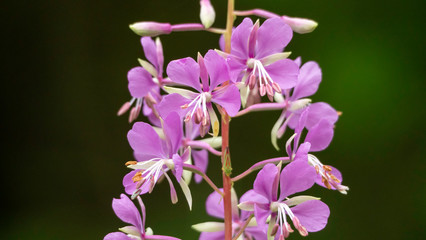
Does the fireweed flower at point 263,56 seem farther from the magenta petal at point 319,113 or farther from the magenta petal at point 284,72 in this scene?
the magenta petal at point 319,113

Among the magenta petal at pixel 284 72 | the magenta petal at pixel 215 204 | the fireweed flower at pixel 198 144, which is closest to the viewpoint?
the magenta petal at pixel 284 72

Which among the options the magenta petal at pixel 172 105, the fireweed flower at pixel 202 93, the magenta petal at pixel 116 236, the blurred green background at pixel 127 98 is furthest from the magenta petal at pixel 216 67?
the blurred green background at pixel 127 98

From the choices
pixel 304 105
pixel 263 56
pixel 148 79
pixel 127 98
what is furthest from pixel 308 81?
pixel 127 98

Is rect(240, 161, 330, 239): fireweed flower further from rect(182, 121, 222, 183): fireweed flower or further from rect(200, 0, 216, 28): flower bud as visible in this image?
rect(200, 0, 216, 28): flower bud

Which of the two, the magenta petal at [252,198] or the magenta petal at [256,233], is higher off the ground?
the magenta petal at [252,198]

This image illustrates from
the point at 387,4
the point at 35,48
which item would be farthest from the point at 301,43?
the point at 35,48

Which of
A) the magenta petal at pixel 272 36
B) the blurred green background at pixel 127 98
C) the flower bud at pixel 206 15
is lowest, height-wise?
the blurred green background at pixel 127 98
